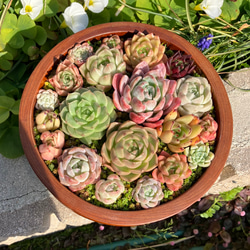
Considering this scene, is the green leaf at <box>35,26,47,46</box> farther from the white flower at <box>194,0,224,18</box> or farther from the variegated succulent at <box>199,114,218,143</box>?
the variegated succulent at <box>199,114,218,143</box>

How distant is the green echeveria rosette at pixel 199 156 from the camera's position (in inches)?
35.2

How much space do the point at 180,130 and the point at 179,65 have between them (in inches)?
9.4

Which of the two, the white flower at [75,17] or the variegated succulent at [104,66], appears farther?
the white flower at [75,17]

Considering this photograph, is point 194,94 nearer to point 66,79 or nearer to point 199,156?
point 199,156

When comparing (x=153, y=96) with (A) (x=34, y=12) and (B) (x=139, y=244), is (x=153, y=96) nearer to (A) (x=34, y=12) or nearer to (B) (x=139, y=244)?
(A) (x=34, y=12)

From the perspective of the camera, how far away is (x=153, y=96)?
31.4 inches

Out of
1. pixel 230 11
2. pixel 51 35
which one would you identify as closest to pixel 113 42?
pixel 51 35

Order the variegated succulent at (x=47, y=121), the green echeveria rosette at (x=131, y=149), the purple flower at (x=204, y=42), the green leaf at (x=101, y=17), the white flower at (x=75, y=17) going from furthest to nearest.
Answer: the green leaf at (x=101, y=17) < the purple flower at (x=204, y=42) < the white flower at (x=75, y=17) < the variegated succulent at (x=47, y=121) < the green echeveria rosette at (x=131, y=149)

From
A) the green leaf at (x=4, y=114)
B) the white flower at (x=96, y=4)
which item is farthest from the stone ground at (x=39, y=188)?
the white flower at (x=96, y=4)

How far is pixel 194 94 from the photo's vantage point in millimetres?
857

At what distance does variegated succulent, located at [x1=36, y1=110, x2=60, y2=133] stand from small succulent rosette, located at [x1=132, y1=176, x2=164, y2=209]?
34cm

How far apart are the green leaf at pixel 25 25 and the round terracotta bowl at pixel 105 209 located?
31 cm

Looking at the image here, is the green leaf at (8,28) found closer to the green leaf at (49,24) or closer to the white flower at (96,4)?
the green leaf at (49,24)

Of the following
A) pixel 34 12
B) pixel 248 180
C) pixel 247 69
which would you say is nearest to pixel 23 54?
pixel 34 12
